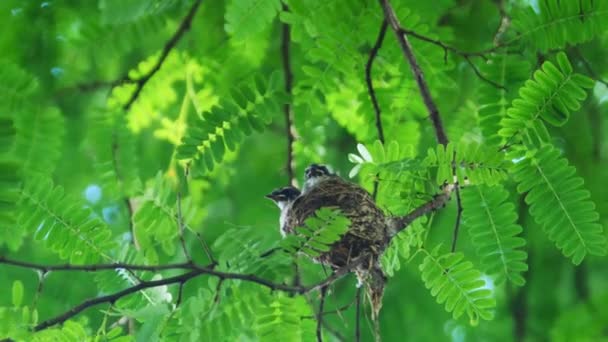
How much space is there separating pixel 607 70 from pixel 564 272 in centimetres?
165

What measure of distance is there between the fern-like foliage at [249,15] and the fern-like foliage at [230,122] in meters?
0.24

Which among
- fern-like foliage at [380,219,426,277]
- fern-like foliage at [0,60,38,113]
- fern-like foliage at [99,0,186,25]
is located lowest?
fern-like foliage at [380,219,426,277]

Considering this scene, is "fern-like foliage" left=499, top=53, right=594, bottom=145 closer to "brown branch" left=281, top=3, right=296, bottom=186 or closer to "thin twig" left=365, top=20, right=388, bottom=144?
"thin twig" left=365, top=20, right=388, bottom=144

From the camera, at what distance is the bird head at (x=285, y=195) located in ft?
12.2

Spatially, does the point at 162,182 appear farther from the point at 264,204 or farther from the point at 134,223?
the point at 264,204

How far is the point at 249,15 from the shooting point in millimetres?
2797

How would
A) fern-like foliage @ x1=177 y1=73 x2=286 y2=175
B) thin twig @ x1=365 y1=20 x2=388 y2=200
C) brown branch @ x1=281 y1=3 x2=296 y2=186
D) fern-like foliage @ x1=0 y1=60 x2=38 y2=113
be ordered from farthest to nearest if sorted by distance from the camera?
1. brown branch @ x1=281 y1=3 x2=296 y2=186
2. fern-like foliage @ x1=0 y1=60 x2=38 y2=113
3. thin twig @ x1=365 y1=20 x2=388 y2=200
4. fern-like foliage @ x1=177 y1=73 x2=286 y2=175

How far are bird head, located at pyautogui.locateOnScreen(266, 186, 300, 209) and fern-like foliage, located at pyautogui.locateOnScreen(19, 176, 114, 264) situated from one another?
4.21 ft

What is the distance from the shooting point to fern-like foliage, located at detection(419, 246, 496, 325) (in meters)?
2.44

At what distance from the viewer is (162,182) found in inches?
Result: 106

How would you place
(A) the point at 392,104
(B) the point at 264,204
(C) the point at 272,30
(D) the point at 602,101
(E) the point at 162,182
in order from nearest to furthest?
(E) the point at 162,182 < (A) the point at 392,104 < (D) the point at 602,101 < (C) the point at 272,30 < (B) the point at 264,204

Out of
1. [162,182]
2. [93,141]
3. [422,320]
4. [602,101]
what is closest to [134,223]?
[162,182]

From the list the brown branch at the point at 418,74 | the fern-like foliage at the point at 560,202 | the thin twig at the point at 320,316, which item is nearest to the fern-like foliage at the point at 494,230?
the fern-like foliage at the point at 560,202

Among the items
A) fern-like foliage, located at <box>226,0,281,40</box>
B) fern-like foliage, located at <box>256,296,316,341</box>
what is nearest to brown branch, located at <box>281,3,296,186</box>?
fern-like foliage, located at <box>226,0,281,40</box>
